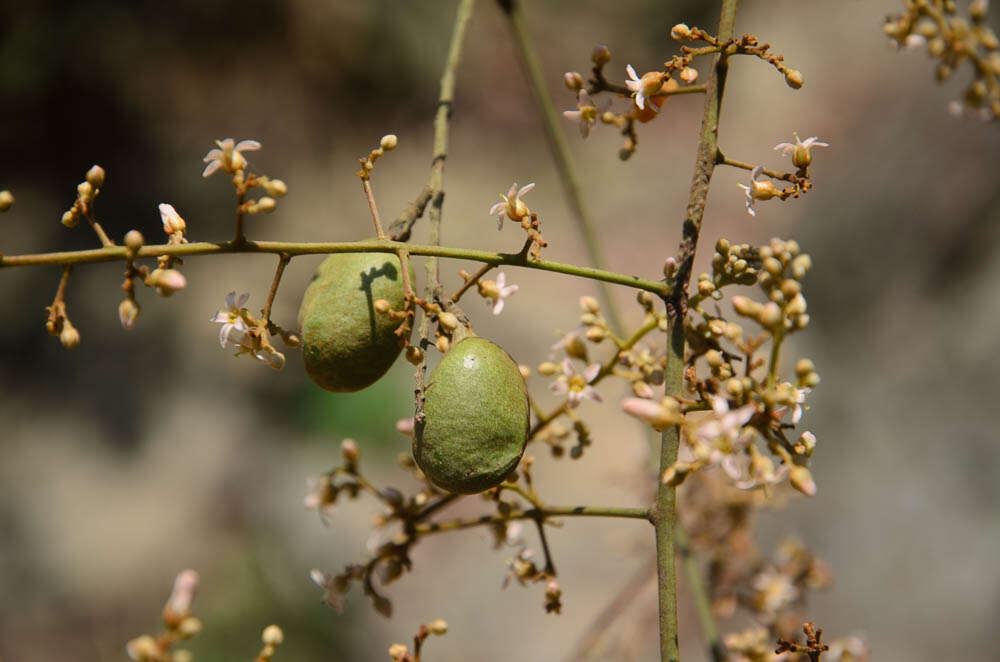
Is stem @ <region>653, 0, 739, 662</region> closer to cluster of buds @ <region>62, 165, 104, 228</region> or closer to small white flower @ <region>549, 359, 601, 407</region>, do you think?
small white flower @ <region>549, 359, 601, 407</region>

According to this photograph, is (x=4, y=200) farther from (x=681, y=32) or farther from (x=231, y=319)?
(x=681, y=32)

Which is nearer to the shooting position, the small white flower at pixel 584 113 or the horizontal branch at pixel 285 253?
the horizontal branch at pixel 285 253

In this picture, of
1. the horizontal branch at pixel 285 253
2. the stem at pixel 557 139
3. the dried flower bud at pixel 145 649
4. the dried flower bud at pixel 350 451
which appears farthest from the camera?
the stem at pixel 557 139

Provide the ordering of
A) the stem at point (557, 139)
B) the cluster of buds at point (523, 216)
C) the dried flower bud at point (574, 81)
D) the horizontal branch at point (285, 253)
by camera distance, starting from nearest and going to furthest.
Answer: the horizontal branch at point (285, 253), the cluster of buds at point (523, 216), the dried flower bud at point (574, 81), the stem at point (557, 139)

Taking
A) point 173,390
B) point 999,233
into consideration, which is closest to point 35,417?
point 173,390

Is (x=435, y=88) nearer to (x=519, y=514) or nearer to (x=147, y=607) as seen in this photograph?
(x=147, y=607)

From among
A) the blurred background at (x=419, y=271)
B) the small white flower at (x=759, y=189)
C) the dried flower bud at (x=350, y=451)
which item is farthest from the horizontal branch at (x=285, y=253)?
the blurred background at (x=419, y=271)

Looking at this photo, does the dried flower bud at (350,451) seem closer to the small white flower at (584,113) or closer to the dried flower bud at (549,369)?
the dried flower bud at (549,369)

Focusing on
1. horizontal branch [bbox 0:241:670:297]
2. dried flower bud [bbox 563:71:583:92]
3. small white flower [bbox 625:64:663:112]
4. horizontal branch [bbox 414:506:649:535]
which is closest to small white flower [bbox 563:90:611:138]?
dried flower bud [bbox 563:71:583:92]
